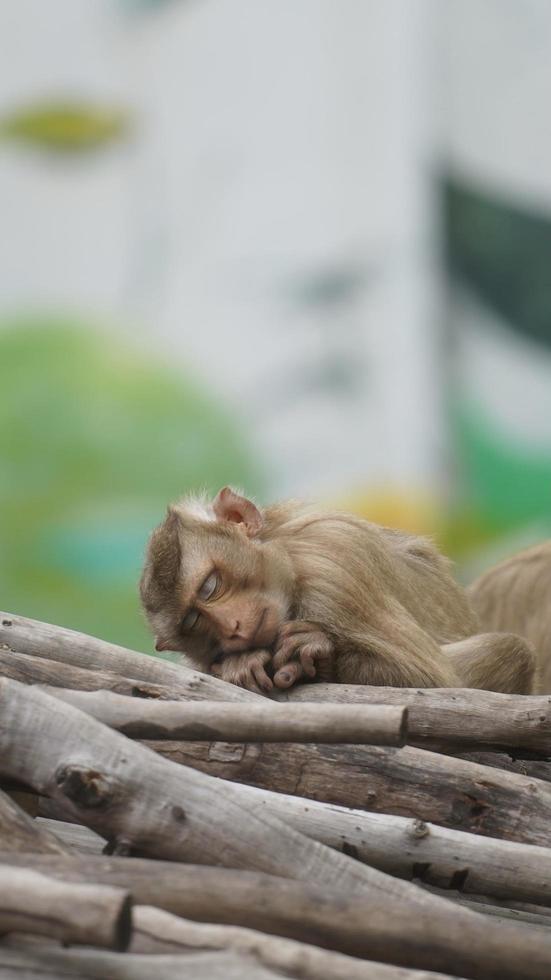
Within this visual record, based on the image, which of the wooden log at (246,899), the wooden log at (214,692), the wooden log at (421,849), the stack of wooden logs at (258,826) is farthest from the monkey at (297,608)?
the wooden log at (246,899)

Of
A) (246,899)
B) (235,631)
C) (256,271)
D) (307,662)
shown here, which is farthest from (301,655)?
(256,271)

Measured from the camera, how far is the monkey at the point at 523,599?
6160 millimetres

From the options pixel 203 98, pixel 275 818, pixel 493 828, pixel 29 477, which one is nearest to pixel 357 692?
pixel 493 828

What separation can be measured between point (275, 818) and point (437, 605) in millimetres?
2272

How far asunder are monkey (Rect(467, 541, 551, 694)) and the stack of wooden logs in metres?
2.00

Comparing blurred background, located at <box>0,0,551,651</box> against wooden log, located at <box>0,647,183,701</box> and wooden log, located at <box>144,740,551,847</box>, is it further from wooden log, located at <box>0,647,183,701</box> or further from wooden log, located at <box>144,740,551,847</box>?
wooden log, located at <box>144,740,551,847</box>

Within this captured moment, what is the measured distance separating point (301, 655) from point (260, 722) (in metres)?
1.36

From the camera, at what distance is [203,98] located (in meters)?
12.4

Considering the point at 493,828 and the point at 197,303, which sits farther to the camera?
the point at 197,303

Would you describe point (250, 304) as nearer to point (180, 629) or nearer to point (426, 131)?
point (426, 131)

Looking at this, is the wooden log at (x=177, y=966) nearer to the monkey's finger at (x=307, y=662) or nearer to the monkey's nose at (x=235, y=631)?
the monkey's finger at (x=307, y=662)

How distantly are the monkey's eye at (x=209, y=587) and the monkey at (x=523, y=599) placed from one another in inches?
64.9

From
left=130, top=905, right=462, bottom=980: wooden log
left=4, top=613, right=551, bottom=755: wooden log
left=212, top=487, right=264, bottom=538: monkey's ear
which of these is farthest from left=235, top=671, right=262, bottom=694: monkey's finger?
left=130, top=905, right=462, bottom=980: wooden log

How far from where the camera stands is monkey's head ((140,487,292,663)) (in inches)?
186
